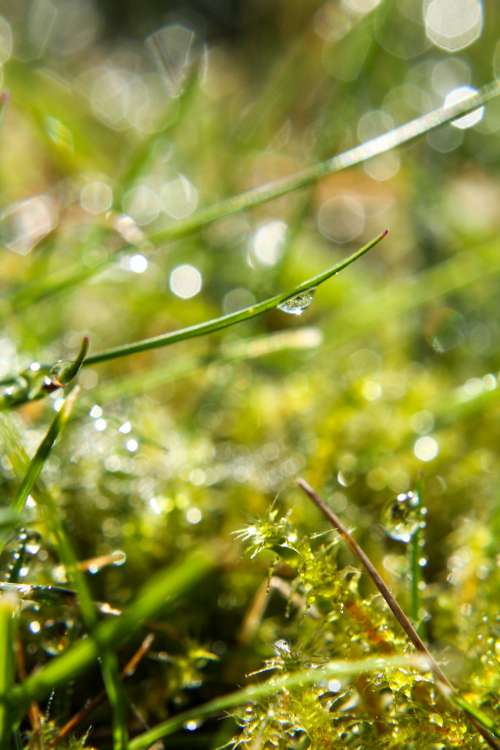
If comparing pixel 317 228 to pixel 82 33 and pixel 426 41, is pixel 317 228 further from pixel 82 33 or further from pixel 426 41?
pixel 82 33

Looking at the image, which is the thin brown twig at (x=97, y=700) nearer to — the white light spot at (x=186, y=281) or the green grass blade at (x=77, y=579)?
the green grass blade at (x=77, y=579)

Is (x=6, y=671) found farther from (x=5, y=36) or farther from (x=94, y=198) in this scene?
(x=5, y=36)

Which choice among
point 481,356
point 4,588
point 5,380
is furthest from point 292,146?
point 4,588

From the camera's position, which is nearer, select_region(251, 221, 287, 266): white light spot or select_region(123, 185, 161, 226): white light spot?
select_region(251, 221, 287, 266): white light spot

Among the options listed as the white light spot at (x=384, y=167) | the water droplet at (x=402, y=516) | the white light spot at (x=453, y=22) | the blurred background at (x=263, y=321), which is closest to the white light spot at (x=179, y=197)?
the blurred background at (x=263, y=321)

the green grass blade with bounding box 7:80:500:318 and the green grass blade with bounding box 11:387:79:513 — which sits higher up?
the green grass blade with bounding box 7:80:500:318

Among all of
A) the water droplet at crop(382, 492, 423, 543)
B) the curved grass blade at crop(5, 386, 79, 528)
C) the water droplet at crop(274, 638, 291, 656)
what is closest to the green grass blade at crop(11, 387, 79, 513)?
the curved grass blade at crop(5, 386, 79, 528)

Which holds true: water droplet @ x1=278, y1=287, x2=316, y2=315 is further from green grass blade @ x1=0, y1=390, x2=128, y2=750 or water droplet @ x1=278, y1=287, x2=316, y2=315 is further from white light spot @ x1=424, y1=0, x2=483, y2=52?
white light spot @ x1=424, y1=0, x2=483, y2=52
